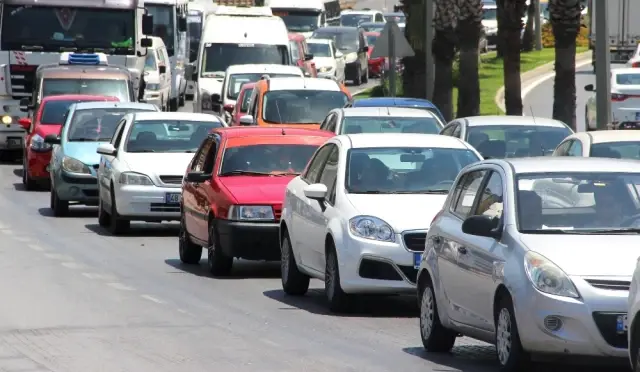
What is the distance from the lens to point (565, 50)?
33500 millimetres

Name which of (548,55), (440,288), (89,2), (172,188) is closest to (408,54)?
(89,2)

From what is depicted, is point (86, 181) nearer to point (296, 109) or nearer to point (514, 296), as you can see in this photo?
point (296, 109)

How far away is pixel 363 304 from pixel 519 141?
670 centimetres

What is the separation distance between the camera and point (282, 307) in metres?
16.0

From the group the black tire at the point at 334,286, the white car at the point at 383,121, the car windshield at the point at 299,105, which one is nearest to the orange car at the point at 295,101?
the car windshield at the point at 299,105

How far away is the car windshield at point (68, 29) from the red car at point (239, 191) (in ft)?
58.3

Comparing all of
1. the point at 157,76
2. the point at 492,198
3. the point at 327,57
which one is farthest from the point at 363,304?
the point at 327,57

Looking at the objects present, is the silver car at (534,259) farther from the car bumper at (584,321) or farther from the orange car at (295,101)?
the orange car at (295,101)

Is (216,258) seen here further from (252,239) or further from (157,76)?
(157,76)

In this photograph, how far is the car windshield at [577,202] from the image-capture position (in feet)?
38.4

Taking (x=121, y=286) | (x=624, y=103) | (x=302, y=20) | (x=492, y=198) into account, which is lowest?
(x=624, y=103)

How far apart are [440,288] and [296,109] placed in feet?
57.4

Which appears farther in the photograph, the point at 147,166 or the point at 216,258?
the point at 147,166

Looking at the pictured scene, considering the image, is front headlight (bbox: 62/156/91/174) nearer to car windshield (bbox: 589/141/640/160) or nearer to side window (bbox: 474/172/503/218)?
car windshield (bbox: 589/141/640/160)
